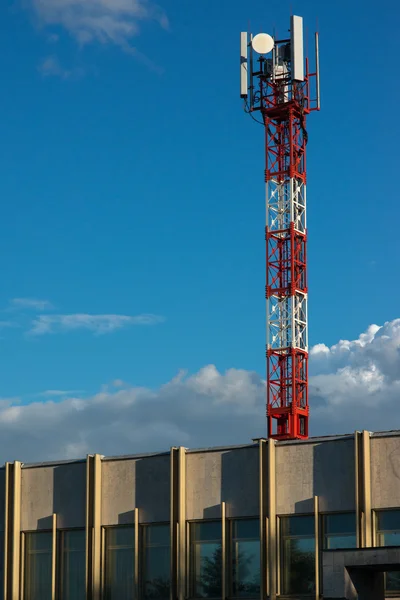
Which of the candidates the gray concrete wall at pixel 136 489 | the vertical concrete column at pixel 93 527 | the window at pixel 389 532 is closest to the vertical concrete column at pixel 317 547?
the window at pixel 389 532

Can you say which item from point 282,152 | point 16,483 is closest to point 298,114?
point 282,152

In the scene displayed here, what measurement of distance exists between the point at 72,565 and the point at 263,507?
8366 mm

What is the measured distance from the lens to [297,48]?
10412 centimetres

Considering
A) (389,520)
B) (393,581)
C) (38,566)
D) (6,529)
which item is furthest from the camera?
(6,529)

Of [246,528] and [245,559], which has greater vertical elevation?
[246,528]

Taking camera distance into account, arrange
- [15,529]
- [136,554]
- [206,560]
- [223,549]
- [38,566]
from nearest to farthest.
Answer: [223,549], [206,560], [136,554], [38,566], [15,529]

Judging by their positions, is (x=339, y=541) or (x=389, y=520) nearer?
(x=389, y=520)

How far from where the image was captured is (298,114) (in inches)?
4131

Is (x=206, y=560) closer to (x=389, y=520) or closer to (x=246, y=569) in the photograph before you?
(x=246, y=569)

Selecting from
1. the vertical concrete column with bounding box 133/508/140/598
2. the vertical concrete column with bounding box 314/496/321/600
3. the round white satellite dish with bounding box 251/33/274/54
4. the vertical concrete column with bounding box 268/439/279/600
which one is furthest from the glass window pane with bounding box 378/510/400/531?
the round white satellite dish with bounding box 251/33/274/54

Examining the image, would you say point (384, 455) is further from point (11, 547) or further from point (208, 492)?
point (11, 547)

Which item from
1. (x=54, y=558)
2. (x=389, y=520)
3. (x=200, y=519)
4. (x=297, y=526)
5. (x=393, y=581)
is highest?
(x=200, y=519)

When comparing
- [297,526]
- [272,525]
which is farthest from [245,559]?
[297,526]

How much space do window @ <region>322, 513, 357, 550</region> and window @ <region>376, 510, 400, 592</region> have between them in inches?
A: 35.3
